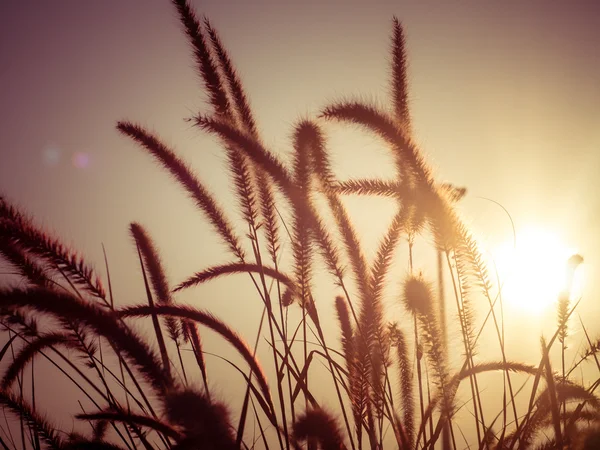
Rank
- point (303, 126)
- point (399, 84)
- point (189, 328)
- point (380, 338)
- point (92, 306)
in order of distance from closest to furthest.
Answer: point (92, 306), point (380, 338), point (303, 126), point (399, 84), point (189, 328)

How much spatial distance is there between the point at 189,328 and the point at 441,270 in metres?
1.67

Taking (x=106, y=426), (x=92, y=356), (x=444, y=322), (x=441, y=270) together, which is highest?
(x=441, y=270)

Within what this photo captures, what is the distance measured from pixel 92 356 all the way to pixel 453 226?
172 cm

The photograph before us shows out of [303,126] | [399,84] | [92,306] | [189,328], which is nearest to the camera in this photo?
→ [92,306]

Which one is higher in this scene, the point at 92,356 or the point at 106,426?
the point at 92,356

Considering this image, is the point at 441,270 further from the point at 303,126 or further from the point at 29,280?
the point at 29,280

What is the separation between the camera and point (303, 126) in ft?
7.82

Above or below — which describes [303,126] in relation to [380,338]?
above

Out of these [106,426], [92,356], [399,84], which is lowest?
[106,426]

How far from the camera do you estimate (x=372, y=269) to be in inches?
87.0

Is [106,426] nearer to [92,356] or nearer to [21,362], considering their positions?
[21,362]

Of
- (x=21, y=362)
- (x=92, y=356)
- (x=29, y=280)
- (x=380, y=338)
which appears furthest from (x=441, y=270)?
(x=21, y=362)

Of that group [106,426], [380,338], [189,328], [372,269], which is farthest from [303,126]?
[106,426]

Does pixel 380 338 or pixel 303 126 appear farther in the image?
pixel 303 126
